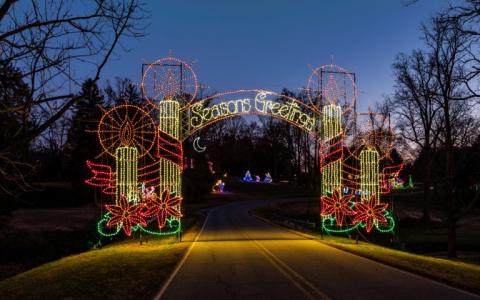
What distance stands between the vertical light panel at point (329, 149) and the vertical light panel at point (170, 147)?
6.40m

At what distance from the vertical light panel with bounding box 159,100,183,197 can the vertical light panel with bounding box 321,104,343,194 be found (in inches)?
252

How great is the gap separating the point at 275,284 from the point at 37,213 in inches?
1408

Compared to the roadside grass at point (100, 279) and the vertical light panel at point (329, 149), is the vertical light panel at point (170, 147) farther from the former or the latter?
the vertical light panel at point (329, 149)

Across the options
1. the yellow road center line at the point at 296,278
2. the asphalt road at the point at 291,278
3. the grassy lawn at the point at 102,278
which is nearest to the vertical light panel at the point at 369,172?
the asphalt road at the point at 291,278

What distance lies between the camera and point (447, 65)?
28453 mm

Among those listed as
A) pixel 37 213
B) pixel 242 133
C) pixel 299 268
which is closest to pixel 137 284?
pixel 299 268

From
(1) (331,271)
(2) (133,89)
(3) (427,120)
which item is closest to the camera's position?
(1) (331,271)

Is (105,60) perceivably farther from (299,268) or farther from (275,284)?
(299,268)

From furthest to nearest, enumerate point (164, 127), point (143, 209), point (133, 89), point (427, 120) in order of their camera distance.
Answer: point (133, 89), point (427, 120), point (143, 209), point (164, 127)

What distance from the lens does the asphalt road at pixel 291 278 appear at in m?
10.8

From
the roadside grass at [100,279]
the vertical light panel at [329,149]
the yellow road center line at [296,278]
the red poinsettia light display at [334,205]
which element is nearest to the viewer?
the yellow road center line at [296,278]

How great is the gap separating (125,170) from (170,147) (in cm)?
219

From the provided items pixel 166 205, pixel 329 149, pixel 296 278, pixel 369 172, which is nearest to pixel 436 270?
pixel 296 278

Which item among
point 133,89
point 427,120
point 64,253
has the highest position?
point 133,89
